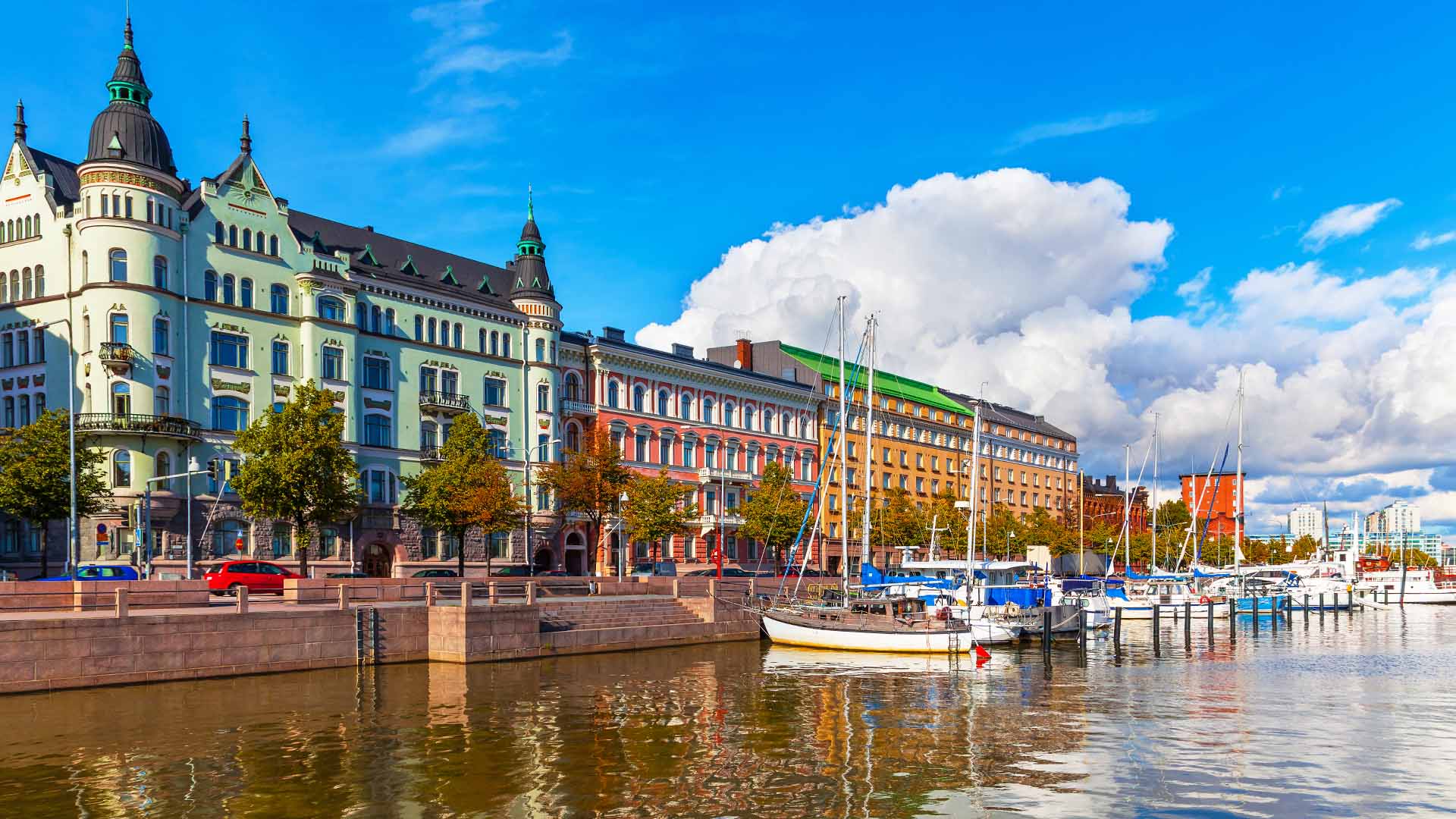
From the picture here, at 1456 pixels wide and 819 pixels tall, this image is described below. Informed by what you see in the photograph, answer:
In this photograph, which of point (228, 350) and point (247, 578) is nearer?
point (247, 578)

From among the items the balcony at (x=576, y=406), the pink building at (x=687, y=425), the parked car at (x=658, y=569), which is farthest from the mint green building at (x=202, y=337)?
the parked car at (x=658, y=569)

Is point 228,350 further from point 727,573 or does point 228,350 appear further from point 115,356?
point 727,573

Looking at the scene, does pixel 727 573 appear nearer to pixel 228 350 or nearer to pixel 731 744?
pixel 228 350

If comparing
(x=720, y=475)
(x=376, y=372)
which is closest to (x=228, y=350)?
(x=376, y=372)

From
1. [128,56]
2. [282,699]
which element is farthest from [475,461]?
[282,699]

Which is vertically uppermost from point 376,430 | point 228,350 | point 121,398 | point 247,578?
point 228,350

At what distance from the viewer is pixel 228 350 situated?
226 feet

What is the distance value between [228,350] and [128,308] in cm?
628

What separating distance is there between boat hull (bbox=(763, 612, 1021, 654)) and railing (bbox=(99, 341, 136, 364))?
3553 centimetres

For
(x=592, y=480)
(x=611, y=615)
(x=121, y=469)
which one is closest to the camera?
(x=611, y=615)

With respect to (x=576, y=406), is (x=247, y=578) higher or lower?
lower

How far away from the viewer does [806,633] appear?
56.0 metres

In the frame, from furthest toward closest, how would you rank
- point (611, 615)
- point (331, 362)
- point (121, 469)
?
point (331, 362)
point (121, 469)
point (611, 615)

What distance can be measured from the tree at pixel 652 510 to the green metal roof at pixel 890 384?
31.4 meters
